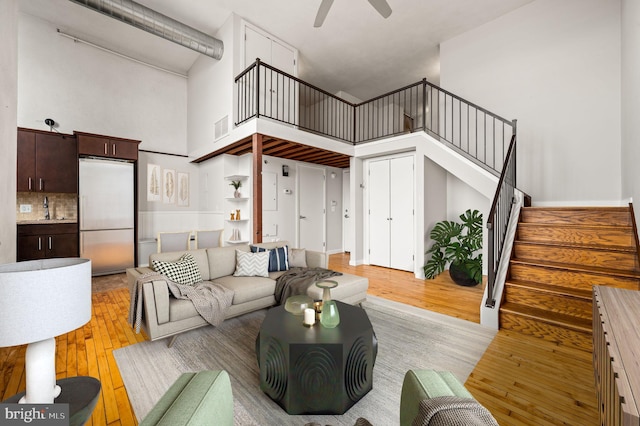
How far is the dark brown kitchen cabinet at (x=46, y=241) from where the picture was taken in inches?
168

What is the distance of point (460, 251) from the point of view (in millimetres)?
4277

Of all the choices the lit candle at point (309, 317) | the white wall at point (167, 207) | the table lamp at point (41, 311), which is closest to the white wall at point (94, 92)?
the white wall at point (167, 207)

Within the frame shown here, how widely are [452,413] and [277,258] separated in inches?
118

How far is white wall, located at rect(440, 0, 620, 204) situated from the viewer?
13.0 feet

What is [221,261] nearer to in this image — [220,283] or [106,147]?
[220,283]

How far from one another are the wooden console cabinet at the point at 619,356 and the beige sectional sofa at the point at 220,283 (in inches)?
79.8

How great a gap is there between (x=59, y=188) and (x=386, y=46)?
21.6ft

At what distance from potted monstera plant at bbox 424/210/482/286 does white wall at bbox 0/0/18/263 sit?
4961 millimetres

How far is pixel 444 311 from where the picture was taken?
320 cm

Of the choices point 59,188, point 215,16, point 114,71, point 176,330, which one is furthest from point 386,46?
point 59,188

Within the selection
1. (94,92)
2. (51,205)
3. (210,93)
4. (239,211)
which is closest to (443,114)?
(239,211)

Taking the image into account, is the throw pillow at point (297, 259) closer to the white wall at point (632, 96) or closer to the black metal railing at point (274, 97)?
the black metal railing at point (274, 97)

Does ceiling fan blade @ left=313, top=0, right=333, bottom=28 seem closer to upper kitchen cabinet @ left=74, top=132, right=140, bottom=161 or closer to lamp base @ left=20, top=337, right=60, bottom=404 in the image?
lamp base @ left=20, top=337, right=60, bottom=404

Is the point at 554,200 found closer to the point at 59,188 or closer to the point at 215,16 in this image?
the point at 215,16
